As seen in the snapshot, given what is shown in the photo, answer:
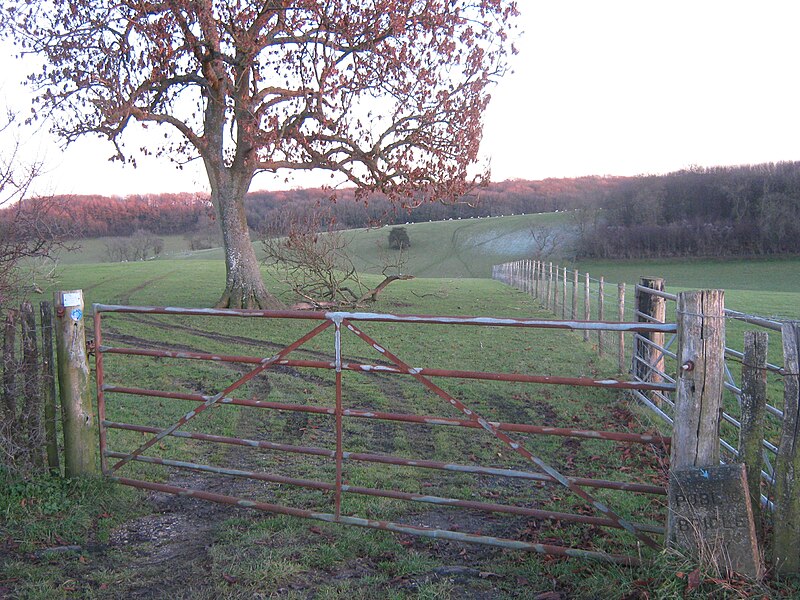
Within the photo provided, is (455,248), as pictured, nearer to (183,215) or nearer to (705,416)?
(183,215)

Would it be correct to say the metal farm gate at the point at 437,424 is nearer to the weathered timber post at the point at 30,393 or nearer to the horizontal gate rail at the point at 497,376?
the horizontal gate rail at the point at 497,376

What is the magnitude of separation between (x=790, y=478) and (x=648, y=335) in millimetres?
5505

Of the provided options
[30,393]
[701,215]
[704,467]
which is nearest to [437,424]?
[704,467]

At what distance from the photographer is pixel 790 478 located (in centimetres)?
358

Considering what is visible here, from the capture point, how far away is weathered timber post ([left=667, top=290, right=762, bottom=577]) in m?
3.55

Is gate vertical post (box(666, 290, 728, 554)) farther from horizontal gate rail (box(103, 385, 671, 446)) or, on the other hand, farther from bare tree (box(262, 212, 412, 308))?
bare tree (box(262, 212, 412, 308))

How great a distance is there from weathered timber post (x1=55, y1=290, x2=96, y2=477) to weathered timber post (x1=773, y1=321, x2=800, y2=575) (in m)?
5.08

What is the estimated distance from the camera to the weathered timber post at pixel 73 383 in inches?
202

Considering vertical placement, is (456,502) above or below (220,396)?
below

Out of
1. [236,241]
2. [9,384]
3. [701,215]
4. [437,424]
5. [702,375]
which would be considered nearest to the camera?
[702,375]

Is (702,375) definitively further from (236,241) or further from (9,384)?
(236,241)

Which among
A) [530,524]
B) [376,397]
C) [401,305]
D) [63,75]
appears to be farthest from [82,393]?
[401,305]

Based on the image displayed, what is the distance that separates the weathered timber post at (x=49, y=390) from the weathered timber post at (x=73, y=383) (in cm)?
7

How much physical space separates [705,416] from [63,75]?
57.9 feet
